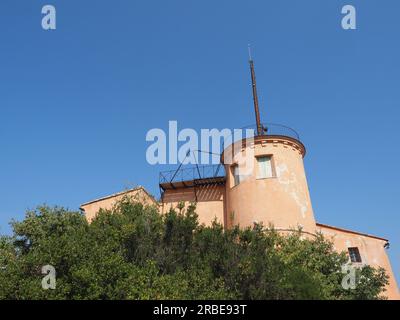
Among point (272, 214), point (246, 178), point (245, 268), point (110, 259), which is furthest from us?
point (246, 178)

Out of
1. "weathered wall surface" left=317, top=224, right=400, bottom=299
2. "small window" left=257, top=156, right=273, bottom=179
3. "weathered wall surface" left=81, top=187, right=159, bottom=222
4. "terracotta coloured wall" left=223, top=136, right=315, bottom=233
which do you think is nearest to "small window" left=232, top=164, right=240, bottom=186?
"terracotta coloured wall" left=223, top=136, right=315, bottom=233

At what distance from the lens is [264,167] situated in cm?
2208

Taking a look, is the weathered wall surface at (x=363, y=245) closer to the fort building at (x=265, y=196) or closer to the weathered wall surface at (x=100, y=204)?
the fort building at (x=265, y=196)

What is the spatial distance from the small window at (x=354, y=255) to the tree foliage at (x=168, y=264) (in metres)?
6.42

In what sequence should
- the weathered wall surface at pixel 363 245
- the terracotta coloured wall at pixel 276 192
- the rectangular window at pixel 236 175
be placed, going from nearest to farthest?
the terracotta coloured wall at pixel 276 192, the rectangular window at pixel 236 175, the weathered wall surface at pixel 363 245

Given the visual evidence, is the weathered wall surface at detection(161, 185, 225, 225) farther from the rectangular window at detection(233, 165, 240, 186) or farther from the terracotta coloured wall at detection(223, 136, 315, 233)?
the rectangular window at detection(233, 165, 240, 186)

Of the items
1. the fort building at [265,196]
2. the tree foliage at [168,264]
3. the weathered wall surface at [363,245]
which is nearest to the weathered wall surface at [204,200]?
the fort building at [265,196]

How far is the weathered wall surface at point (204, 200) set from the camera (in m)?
24.4

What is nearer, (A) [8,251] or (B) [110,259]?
(B) [110,259]

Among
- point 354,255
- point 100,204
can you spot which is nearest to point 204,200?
point 100,204
